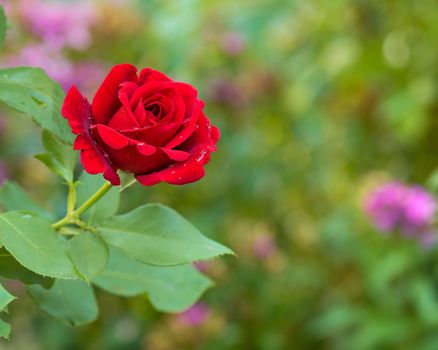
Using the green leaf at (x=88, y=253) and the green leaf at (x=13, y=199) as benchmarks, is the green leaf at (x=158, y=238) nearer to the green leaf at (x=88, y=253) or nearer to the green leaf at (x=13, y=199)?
the green leaf at (x=88, y=253)

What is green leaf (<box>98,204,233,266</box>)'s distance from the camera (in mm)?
601

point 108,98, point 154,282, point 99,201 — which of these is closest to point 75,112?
point 108,98

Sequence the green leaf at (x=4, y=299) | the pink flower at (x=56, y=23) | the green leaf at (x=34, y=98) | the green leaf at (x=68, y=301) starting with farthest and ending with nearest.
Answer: the pink flower at (x=56, y=23), the green leaf at (x=68, y=301), the green leaf at (x=34, y=98), the green leaf at (x=4, y=299)

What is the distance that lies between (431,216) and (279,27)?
3.26ft

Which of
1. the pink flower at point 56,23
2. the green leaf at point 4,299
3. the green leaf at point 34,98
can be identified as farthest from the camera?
the pink flower at point 56,23

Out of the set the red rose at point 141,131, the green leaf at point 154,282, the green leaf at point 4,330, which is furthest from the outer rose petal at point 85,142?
the green leaf at point 154,282

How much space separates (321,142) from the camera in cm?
223

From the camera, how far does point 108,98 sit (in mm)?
570

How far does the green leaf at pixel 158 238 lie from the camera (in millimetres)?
601

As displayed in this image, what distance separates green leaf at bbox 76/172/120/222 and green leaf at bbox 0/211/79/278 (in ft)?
0.25

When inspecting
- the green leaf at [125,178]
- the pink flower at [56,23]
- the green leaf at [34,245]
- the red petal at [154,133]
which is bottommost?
→ the green leaf at [34,245]

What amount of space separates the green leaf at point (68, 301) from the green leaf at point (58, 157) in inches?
4.3

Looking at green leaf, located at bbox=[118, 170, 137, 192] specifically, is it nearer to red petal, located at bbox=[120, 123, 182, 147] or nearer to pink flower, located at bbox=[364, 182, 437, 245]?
red petal, located at bbox=[120, 123, 182, 147]

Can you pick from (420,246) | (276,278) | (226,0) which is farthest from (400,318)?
(226,0)
